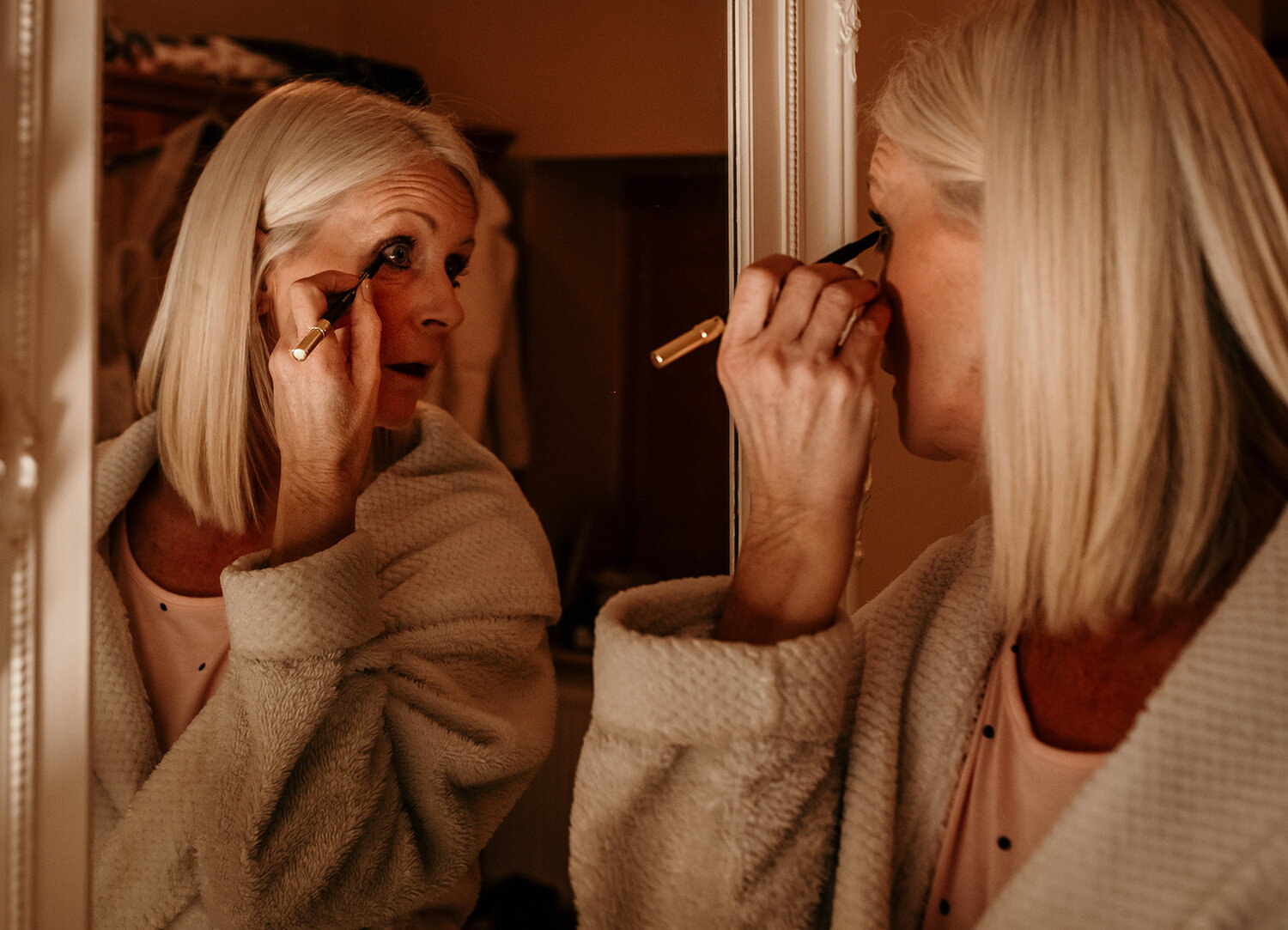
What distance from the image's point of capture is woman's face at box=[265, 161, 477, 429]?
580 millimetres

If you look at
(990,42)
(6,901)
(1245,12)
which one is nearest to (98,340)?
(6,901)

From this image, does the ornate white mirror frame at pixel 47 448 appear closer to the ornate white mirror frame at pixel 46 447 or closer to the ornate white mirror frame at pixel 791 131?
the ornate white mirror frame at pixel 46 447

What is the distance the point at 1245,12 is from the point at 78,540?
93 cm

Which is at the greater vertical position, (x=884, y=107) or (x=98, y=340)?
(x=884, y=107)

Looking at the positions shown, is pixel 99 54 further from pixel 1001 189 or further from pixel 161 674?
pixel 1001 189

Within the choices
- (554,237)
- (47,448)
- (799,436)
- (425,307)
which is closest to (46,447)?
(47,448)

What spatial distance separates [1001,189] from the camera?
0.59 metres

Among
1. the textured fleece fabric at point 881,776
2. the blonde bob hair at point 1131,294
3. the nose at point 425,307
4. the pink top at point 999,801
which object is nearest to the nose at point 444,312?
the nose at point 425,307

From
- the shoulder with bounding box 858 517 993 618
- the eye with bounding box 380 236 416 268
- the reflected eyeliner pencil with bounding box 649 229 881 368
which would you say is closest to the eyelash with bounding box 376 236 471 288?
the eye with bounding box 380 236 416 268

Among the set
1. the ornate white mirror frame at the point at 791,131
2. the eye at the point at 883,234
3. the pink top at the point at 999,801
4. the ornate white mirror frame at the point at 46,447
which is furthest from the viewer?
the ornate white mirror frame at the point at 791,131

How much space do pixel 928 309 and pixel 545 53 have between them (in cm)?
32

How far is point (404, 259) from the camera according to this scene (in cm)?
61

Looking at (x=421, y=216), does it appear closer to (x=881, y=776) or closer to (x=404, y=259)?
(x=404, y=259)

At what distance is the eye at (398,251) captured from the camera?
603 millimetres
